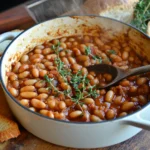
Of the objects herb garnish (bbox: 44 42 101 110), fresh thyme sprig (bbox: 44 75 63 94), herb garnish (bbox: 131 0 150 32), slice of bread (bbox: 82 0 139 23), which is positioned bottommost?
herb garnish (bbox: 131 0 150 32)

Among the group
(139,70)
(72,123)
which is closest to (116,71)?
(139,70)

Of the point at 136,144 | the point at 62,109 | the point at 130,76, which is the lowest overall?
the point at 136,144

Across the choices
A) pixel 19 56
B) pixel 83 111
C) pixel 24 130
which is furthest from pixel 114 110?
pixel 19 56

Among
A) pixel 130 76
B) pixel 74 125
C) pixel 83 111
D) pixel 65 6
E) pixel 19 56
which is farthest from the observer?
pixel 65 6

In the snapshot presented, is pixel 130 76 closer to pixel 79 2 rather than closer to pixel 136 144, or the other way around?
pixel 136 144

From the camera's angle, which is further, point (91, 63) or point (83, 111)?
point (91, 63)

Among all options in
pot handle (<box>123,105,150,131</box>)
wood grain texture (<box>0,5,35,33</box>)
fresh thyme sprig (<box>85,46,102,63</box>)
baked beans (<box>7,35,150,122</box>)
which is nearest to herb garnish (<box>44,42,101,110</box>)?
baked beans (<box>7,35,150,122</box>)

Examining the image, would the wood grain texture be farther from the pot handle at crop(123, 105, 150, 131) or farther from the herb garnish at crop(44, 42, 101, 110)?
the pot handle at crop(123, 105, 150, 131)
